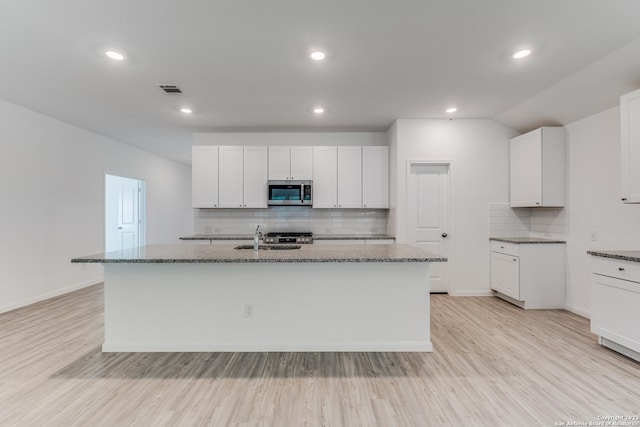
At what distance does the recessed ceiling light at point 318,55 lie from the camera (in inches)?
103

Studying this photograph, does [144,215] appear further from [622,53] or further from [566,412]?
[622,53]

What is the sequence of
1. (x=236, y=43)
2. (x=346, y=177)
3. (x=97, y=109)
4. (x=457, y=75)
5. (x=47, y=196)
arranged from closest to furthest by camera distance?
(x=236, y=43)
(x=457, y=75)
(x=97, y=109)
(x=47, y=196)
(x=346, y=177)

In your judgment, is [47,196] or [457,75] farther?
[47,196]

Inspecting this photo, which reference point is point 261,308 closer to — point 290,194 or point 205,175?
point 290,194

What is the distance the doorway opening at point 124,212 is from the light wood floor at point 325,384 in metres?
3.57

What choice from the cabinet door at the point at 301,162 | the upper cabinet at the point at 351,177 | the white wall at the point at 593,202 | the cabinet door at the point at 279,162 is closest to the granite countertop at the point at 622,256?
the white wall at the point at 593,202

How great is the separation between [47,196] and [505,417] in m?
5.91

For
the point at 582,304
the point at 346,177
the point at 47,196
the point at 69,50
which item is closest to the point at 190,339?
the point at 69,50

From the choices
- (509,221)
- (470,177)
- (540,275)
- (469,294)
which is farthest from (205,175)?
(540,275)

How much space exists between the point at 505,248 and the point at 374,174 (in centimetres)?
215

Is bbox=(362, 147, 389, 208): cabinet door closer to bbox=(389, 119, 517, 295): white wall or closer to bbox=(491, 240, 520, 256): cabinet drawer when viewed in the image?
bbox=(389, 119, 517, 295): white wall

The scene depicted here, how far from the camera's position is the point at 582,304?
12.1 feet

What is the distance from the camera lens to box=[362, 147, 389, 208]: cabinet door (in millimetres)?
4895

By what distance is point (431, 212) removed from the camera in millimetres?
4566
